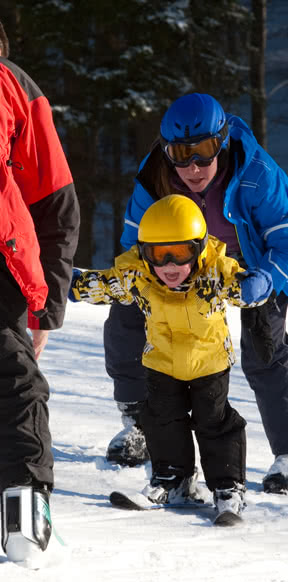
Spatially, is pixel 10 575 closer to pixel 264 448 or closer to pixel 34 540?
pixel 34 540

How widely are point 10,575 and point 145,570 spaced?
415 millimetres

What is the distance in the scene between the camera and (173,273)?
304cm

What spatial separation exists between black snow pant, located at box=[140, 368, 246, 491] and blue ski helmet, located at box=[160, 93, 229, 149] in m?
1.02

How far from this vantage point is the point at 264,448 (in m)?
4.45

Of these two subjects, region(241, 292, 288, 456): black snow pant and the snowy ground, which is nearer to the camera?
the snowy ground

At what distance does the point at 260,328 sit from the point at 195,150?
0.80 m

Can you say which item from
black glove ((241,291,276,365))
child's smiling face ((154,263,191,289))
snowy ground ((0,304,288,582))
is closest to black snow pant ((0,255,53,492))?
snowy ground ((0,304,288,582))

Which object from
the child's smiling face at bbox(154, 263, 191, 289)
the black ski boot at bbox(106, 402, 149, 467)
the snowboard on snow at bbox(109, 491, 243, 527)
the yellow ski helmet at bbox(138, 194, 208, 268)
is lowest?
the black ski boot at bbox(106, 402, 149, 467)

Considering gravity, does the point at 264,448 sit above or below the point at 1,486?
below

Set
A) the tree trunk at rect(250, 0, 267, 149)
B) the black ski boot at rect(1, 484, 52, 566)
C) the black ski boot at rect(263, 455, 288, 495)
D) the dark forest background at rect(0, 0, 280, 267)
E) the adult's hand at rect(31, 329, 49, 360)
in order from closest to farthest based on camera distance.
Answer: the black ski boot at rect(1, 484, 52, 566) < the adult's hand at rect(31, 329, 49, 360) < the black ski boot at rect(263, 455, 288, 495) < the dark forest background at rect(0, 0, 280, 267) < the tree trunk at rect(250, 0, 267, 149)

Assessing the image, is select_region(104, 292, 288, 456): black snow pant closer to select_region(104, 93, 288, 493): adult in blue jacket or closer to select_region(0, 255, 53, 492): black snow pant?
select_region(104, 93, 288, 493): adult in blue jacket

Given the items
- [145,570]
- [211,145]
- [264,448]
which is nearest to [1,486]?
[145,570]

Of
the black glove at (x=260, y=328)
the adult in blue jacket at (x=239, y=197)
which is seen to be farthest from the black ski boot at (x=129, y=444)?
the black glove at (x=260, y=328)

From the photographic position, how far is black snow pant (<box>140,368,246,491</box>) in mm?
3182
